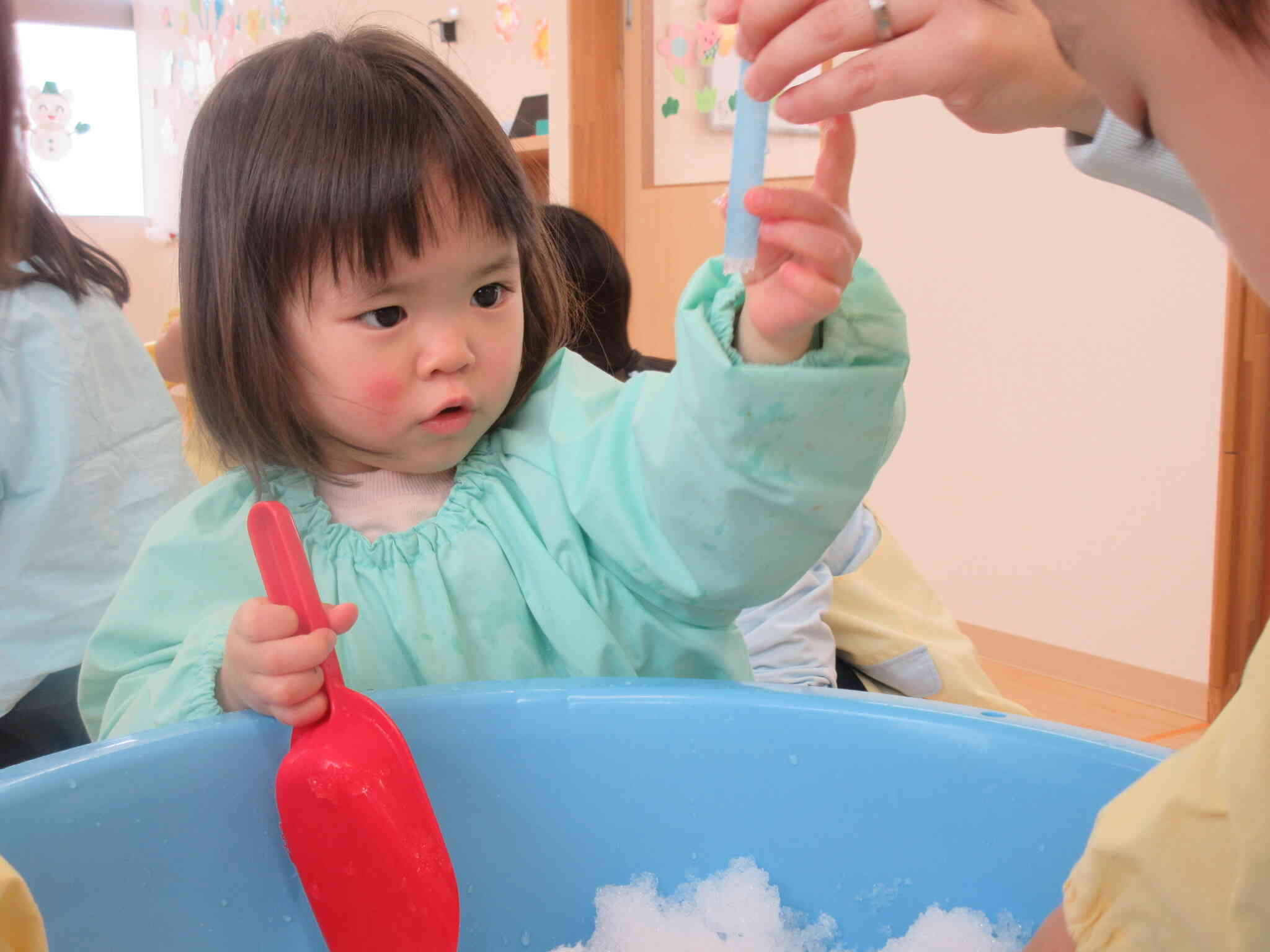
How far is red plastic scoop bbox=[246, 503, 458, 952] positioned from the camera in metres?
0.56

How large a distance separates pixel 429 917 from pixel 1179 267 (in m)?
1.68

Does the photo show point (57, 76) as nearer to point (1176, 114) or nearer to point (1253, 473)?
point (1253, 473)

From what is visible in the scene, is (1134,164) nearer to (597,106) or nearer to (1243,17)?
(1243,17)

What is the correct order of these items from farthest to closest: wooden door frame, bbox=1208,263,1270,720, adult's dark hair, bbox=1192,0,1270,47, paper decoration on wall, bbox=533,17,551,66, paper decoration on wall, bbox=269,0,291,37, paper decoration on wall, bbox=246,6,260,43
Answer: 1. paper decoration on wall, bbox=246,6,260,43
2. paper decoration on wall, bbox=269,0,291,37
3. paper decoration on wall, bbox=533,17,551,66
4. wooden door frame, bbox=1208,263,1270,720
5. adult's dark hair, bbox=1192,0,1270,47

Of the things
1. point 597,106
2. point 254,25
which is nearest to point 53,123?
point 254,25

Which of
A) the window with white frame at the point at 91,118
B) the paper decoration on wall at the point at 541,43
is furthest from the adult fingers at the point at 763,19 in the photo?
the window with white frame at the point at 91,118

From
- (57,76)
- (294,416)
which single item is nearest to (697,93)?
(294,416)

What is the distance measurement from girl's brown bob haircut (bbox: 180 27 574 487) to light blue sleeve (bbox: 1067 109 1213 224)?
40 centimetres

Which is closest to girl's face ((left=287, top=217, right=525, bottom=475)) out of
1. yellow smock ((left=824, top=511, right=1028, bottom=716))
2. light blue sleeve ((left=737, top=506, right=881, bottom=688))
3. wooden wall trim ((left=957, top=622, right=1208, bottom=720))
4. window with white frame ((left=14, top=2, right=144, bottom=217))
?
light blue sleeve ((left=737, top=506, right=881, bottom=688))

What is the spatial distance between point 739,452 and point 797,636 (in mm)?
421

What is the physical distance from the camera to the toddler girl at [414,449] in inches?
24.1

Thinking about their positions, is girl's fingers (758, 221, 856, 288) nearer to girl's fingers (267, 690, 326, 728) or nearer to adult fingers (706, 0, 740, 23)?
adult fingers (706, 0, 740, 23)

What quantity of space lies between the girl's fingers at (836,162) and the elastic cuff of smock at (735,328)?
6cm

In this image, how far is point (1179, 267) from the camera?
1.83m
